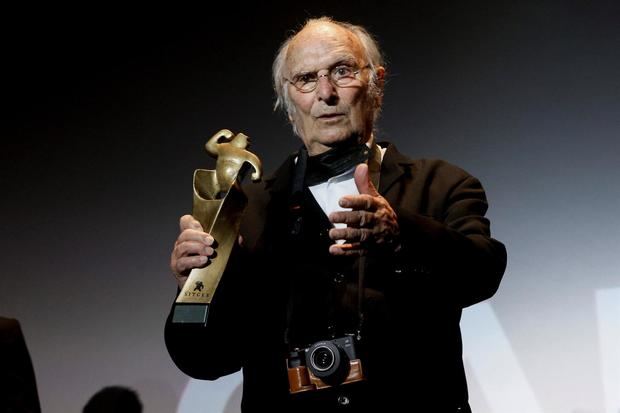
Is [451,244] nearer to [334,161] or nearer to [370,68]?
[334,161]

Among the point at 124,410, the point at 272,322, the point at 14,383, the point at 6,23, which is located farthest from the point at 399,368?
the point at 6,23

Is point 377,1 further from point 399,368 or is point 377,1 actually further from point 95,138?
point 399,368

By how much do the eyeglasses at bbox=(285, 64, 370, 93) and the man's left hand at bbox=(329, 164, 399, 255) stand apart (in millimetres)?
410

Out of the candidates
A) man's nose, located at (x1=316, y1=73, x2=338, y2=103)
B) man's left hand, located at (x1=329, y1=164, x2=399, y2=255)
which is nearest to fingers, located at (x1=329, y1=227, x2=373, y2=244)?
man's left hand, located at (x1=329, y1=164, x2=399, y2=255)

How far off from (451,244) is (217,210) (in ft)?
1.09

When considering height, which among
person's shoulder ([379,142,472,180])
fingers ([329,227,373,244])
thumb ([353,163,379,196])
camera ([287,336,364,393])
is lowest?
camera ([287,336,364,393])

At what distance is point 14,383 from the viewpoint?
1145 mm

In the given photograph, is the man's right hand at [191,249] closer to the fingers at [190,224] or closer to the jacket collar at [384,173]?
the fingers at [190,224]

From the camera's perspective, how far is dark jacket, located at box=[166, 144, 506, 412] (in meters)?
0.98

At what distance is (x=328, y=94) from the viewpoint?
Answer: 47.4 inches

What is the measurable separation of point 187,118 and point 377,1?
0.61 m

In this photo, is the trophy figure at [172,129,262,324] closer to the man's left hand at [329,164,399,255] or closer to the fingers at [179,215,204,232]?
the fingers at [179,215,204,232]

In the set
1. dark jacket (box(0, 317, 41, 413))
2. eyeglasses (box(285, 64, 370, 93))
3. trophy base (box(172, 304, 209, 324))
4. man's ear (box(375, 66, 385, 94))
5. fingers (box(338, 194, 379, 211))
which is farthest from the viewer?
man's ear (box(375, 66, 385, 94))

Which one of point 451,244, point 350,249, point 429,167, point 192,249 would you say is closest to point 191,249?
point 192,249
